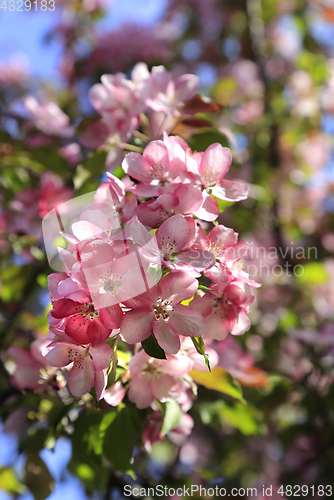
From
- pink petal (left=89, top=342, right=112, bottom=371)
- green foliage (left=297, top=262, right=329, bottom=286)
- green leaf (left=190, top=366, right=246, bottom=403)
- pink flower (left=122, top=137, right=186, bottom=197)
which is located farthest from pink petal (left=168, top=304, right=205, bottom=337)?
green foliage (left=297, top=262, right=329, bottom=286)

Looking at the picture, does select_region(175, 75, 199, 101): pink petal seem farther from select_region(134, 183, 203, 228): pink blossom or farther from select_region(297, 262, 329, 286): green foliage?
select_region(297, 262, 329, 286): green foliage

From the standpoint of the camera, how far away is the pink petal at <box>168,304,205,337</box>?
68cm

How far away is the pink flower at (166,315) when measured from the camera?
65 cm

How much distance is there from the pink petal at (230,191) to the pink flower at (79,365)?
38cm

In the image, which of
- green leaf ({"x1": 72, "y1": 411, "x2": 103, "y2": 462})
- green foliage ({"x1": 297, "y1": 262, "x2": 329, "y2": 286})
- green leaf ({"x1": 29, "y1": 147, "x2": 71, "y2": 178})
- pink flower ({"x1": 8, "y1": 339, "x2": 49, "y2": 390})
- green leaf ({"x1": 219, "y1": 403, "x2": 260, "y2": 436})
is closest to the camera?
green leaf ({"x1": 72, "y1": 411, "x2": 103, "y2": 462})

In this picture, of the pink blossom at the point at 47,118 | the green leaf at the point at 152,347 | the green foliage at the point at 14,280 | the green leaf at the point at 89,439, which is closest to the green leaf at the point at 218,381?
the green leaf at the point at 89,439

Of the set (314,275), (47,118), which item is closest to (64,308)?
(47,118)

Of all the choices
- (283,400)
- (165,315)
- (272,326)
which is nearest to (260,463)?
(272,326)

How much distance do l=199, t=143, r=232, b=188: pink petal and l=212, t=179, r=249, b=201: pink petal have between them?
0.06ft

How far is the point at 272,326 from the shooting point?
246 centimetres

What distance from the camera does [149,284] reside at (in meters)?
0.65

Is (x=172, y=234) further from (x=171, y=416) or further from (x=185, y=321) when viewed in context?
(x=171, y=416)

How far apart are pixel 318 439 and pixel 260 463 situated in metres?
0.97

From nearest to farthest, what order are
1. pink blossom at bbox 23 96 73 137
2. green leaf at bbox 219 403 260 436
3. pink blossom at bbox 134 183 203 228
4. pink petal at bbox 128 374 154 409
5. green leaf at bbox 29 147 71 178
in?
pink blossom at bbox 134 183 203 228 → pink petal at bbox 128 374 154 409 → green leaf at bbox 219 403 260 436 → green leaf at bbox 29 147 71 178 → pink blossom at bbox 23 96 73 137
